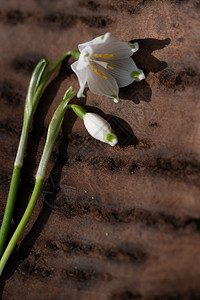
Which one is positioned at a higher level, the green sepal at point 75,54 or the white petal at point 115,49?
the white petal at point 115,49

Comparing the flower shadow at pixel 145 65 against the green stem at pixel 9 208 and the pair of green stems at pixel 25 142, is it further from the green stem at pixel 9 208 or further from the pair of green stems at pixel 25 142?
the green stem at pixel 9 208

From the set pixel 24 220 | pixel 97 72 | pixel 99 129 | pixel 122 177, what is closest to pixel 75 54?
pixel 97 72

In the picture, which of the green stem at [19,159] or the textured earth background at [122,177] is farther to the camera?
the green stem at [19,159]

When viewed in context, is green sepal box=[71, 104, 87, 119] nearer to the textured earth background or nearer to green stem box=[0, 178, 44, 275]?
the textured earth background

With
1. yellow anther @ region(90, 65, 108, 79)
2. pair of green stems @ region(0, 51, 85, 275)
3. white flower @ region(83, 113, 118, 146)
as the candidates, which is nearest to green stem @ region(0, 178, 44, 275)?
pair of green stems @ region(0, 51, 85, 275)

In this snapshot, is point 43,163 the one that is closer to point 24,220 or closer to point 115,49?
point 24,220

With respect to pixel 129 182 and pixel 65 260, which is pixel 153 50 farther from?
pixel 65 260

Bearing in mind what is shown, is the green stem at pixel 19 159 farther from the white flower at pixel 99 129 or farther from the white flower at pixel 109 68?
the white flower at pixel 99 129

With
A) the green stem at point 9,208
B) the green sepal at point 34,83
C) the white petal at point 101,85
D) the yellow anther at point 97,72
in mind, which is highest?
the yellow anther at point 97,72

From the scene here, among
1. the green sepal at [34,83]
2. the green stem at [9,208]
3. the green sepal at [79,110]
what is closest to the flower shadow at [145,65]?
the green sepal at [79,110]
